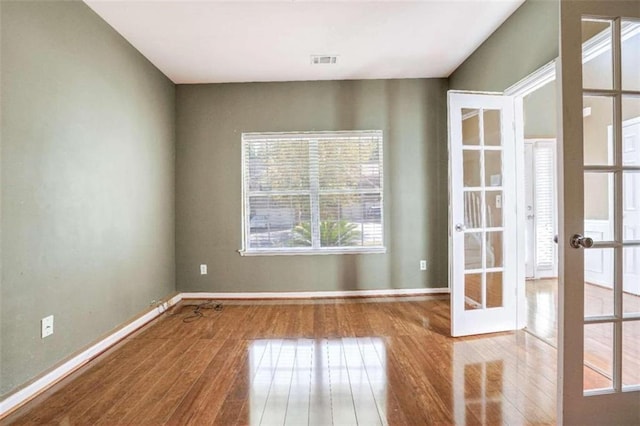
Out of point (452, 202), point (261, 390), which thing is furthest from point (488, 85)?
point (261, 390)

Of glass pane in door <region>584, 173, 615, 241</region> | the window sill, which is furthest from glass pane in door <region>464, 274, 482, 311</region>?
the window sill

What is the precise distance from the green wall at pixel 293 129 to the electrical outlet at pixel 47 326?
1850 mm

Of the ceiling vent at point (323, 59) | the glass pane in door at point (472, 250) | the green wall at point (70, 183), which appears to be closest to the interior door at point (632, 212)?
the glass pane in door at point (472, 250)

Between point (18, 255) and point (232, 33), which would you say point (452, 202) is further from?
point (18, 255)

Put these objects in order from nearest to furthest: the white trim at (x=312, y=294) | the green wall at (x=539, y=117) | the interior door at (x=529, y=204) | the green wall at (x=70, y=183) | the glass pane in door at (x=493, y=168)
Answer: the green wall at (x=70, y=183) < the glass pane in door at (x=493, y=168) < the white trim at (x=312, y=294) < the green wall at (x=539, y=117) < the interior door at (x=529, y=204)

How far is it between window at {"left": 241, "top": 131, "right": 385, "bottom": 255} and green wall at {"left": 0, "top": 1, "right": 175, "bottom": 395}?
3.87ft

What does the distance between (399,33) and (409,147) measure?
4.61 ft

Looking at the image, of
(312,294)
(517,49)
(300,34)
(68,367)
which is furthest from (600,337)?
(68,367)

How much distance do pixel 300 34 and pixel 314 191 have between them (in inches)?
68.2

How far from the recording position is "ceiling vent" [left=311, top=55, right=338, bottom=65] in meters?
3.32

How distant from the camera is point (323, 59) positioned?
11.1 ft

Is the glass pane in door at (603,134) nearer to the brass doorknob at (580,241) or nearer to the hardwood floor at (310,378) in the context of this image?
the brass doorknob at (580,241)

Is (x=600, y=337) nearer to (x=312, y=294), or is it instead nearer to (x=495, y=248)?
(x=495, y=248)

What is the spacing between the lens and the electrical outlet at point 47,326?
2.05m
